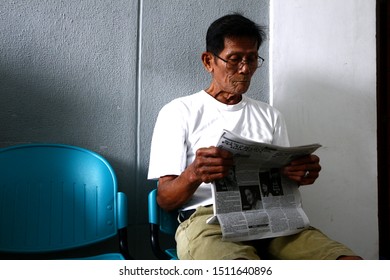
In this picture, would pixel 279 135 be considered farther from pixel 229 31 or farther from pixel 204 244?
pixel 204 244

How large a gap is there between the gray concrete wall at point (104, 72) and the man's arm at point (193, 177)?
328 millimetres

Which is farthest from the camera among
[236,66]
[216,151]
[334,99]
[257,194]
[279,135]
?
[334,99]

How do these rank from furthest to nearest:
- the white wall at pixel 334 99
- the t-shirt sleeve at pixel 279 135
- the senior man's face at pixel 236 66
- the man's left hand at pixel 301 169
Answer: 1. the white wall at pixel 334 99
2. the t-shirt sleeve at pixel 279 135
3. the senior man's face at pixel 236 66
4. the man's left hand at pixel 301 169

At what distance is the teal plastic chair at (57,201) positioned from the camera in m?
1.28

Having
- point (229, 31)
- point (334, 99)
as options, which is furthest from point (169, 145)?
point (334, 99)

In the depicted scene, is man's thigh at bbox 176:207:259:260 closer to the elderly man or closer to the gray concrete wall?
the elderly man

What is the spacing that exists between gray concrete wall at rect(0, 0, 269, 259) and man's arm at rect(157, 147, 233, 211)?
33cm

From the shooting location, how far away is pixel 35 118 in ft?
4.85

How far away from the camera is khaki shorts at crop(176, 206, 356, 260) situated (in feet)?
3.43

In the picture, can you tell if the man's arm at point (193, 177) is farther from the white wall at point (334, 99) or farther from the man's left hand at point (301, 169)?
the white wall at point (334, 99)

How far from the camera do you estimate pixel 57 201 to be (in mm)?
1348

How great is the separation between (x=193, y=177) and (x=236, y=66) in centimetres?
50

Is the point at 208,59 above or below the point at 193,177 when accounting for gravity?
above

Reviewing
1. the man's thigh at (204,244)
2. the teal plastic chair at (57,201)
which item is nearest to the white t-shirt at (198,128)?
the man's thigh at (204,244)
